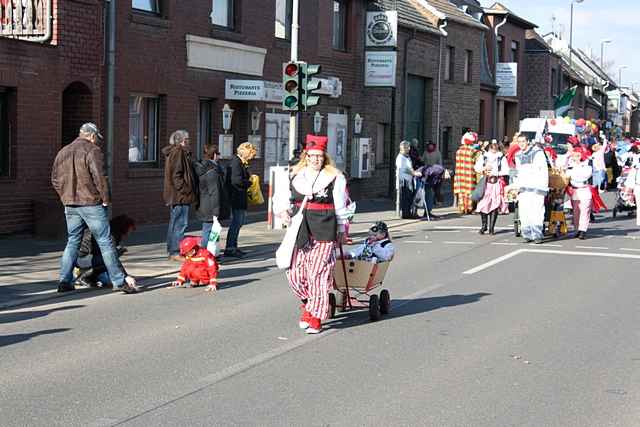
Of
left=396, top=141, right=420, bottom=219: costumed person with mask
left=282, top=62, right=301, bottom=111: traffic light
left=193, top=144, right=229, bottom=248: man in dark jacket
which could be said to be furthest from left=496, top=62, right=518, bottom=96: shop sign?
left=193, top=144, right=229, bottom=248: man in dark jacket

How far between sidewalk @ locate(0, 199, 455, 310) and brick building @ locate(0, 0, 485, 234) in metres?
0.98

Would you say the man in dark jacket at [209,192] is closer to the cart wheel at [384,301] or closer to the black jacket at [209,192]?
the black jacket at [209,192]

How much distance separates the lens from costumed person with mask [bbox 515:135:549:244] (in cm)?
1845

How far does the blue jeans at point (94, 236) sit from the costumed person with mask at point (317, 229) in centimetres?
314

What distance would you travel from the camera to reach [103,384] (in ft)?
24.8

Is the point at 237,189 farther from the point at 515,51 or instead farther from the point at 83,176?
the point at 515,51

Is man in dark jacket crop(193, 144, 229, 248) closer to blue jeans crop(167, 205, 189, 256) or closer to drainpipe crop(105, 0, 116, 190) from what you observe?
blue jeans crop(167, 205, 189, 256)

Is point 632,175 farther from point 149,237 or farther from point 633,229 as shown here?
point 149,237

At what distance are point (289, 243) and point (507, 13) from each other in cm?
4107

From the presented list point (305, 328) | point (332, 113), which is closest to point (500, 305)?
point (305, 328)

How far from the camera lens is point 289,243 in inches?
375

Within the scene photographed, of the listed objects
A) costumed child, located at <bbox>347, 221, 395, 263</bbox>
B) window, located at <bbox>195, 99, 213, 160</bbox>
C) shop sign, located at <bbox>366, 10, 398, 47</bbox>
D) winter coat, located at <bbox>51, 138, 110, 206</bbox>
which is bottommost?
costumed child, located at <bbox>347, 221, 395, 263</bbox>

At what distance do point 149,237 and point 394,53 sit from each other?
45.2 feet

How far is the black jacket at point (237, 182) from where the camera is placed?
16031 mm
